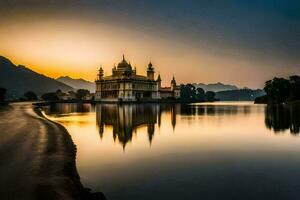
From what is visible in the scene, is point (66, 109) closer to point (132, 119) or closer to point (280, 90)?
point (132, 119)

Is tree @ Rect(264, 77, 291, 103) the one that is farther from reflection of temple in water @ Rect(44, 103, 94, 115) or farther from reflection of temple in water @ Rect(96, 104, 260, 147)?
reflection of temple in water @ Rect(44, 103, 94, 115)

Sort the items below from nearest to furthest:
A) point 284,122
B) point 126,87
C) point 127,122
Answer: point 284,122 < point 127,122 < point 126,87

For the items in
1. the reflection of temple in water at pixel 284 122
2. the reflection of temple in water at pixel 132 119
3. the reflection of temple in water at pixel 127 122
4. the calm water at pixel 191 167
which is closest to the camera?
the calm water at pixel 191 167

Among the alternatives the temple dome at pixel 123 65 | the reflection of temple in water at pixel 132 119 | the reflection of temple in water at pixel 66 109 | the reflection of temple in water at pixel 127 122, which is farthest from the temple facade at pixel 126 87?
the reflection of temple in water at pixel 127 122

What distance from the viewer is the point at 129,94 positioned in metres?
167

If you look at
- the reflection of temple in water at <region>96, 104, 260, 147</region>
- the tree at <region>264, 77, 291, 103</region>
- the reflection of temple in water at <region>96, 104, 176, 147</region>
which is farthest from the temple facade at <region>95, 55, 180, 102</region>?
the reflection of temple in water at <region>96, 104, 176, 147</region>

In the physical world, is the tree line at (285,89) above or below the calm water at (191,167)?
above

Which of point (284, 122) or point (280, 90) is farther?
point (280, 90)

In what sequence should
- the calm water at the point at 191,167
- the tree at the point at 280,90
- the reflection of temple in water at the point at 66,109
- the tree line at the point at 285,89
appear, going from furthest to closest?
the tree at the point at 280,90 < the tree line at the point at 285,89 < the reflection of temple in water at the point at 66,109 < the calm water at the point at 191,167

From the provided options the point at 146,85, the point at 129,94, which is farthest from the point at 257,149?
the point at 146,85

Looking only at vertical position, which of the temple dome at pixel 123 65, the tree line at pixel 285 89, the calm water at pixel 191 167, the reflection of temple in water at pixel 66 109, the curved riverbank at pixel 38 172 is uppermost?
the temple dome at pixel 123 65

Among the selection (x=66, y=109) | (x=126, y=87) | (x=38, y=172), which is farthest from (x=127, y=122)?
(x=126, y=87)

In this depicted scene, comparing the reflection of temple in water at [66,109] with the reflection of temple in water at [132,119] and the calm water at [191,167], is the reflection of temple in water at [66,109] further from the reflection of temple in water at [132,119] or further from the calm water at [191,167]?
the calm water at [191,167]

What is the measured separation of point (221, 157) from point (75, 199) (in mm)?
13501
